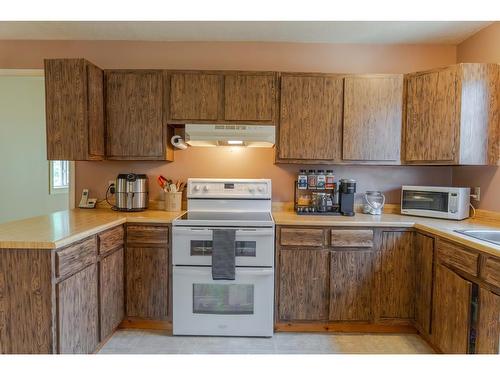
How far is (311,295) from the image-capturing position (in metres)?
2.32

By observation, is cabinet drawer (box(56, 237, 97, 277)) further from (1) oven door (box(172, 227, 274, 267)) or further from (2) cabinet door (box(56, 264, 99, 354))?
(1) oven door (box(172, 227, 274, 267))

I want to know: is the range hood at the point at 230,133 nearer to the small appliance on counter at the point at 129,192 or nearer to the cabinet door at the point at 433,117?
the small appliance on counter at the point at 129,192

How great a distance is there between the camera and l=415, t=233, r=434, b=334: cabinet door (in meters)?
2.11

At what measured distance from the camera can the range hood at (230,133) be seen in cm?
251

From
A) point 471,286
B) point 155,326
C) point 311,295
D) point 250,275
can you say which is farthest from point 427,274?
point 155,326

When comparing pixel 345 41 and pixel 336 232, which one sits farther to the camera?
pixel 345 41

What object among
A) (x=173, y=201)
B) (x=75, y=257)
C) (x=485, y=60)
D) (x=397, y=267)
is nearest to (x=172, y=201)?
(x=173, y=201)

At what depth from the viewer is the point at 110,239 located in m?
2.11

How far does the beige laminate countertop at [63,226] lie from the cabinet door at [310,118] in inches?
46.2

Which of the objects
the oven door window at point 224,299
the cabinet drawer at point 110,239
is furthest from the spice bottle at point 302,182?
the cabinet drawer at point 110,239
